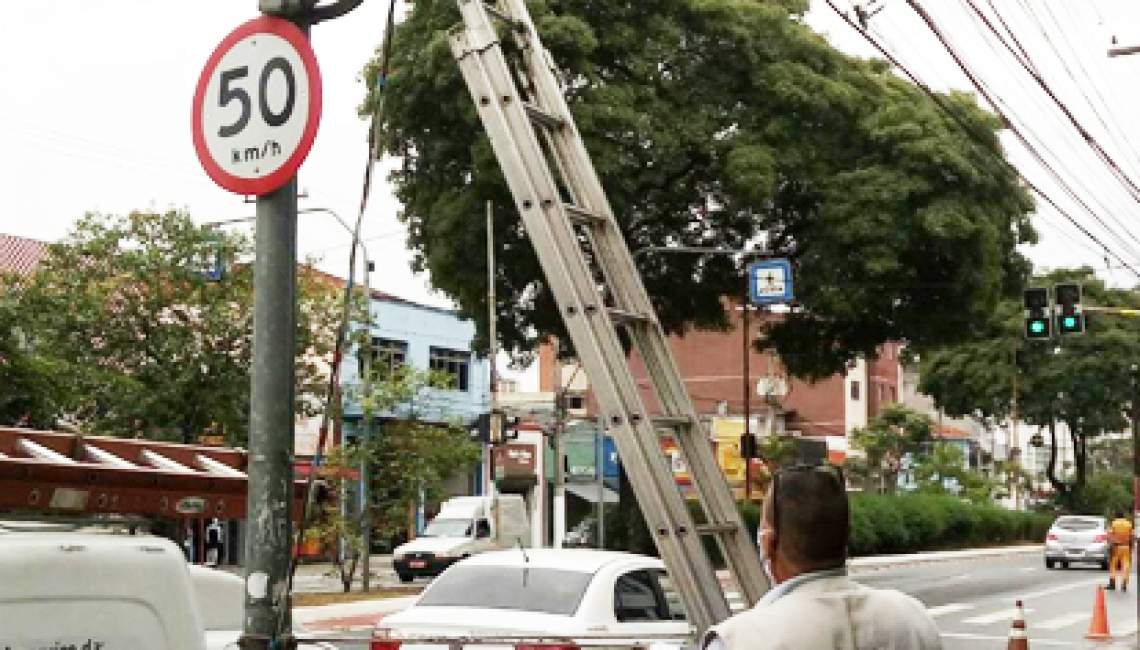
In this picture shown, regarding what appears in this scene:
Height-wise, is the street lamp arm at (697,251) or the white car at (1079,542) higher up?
the street lamp arm at (697,251)

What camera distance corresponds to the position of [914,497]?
172ft

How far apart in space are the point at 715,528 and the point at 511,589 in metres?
3.75

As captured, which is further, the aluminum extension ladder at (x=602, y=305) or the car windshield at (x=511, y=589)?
the car windshield at (x=511, y=589)

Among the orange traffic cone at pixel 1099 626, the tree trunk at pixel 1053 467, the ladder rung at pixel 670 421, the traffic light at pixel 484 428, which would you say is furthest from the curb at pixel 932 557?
the ladder rung at pixel 670 421

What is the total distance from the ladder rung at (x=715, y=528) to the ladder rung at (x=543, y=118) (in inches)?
85.4

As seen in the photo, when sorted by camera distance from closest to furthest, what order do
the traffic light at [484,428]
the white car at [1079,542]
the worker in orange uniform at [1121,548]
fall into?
the traffic light at [484,428] → the worker in orange uniform at [1121,548] → the white car at [1079,542]

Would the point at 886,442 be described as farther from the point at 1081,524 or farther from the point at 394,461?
the point at 394,461

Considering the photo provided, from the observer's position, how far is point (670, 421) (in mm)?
6992

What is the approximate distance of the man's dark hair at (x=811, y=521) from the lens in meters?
3.21

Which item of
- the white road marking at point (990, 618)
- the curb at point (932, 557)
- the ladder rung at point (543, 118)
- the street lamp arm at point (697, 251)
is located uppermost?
the street lamp arm at point (697, 251)

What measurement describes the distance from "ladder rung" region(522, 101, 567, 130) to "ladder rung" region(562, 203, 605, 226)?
1.54 ft

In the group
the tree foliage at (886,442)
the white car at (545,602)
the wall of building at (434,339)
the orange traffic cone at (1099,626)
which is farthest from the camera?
the tree foliage at (886,442)

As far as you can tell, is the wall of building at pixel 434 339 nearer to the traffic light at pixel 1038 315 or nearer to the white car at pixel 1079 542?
the white car at pixel 1079 542

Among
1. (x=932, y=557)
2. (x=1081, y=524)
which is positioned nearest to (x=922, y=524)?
(x=932, y=557)
